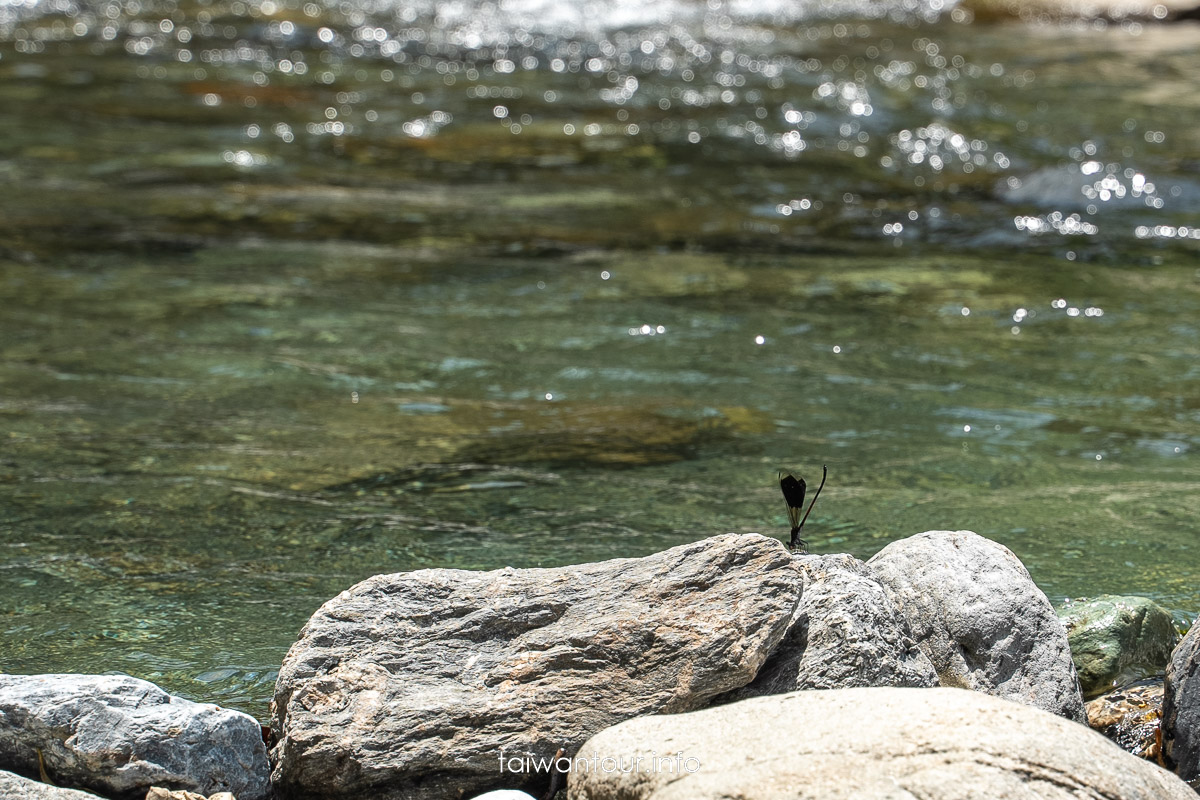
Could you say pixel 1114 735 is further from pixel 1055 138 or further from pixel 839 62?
pixel 839 62

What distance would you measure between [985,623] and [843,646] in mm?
380

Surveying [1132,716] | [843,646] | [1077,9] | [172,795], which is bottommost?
[1132,716]

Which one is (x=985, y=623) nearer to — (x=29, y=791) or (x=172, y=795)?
(x=172, y=795)

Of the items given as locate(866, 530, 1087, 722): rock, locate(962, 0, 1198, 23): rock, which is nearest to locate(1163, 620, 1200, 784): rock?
locate(866, 530, 1087, 722): rock

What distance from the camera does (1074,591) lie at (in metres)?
3.70

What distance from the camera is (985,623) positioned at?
9.98ft

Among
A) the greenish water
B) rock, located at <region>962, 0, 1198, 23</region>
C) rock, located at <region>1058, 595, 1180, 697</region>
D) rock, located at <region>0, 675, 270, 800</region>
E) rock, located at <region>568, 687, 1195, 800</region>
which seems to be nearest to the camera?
rock, located at <region>568, 687, 1195, 800</region>

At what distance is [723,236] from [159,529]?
4.36 metres

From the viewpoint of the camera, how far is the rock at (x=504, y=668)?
277 cm

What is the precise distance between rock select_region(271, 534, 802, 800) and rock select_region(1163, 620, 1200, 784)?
0.83 meters

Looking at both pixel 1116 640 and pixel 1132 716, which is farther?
pixel 1116 640

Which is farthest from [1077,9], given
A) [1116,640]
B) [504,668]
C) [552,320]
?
[504,668]

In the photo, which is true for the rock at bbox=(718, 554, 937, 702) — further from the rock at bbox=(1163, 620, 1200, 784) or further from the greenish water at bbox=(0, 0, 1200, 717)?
the greenish water at bbox=(0, 0, 1200, 717)

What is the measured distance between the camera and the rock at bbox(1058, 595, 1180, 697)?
324 cm
